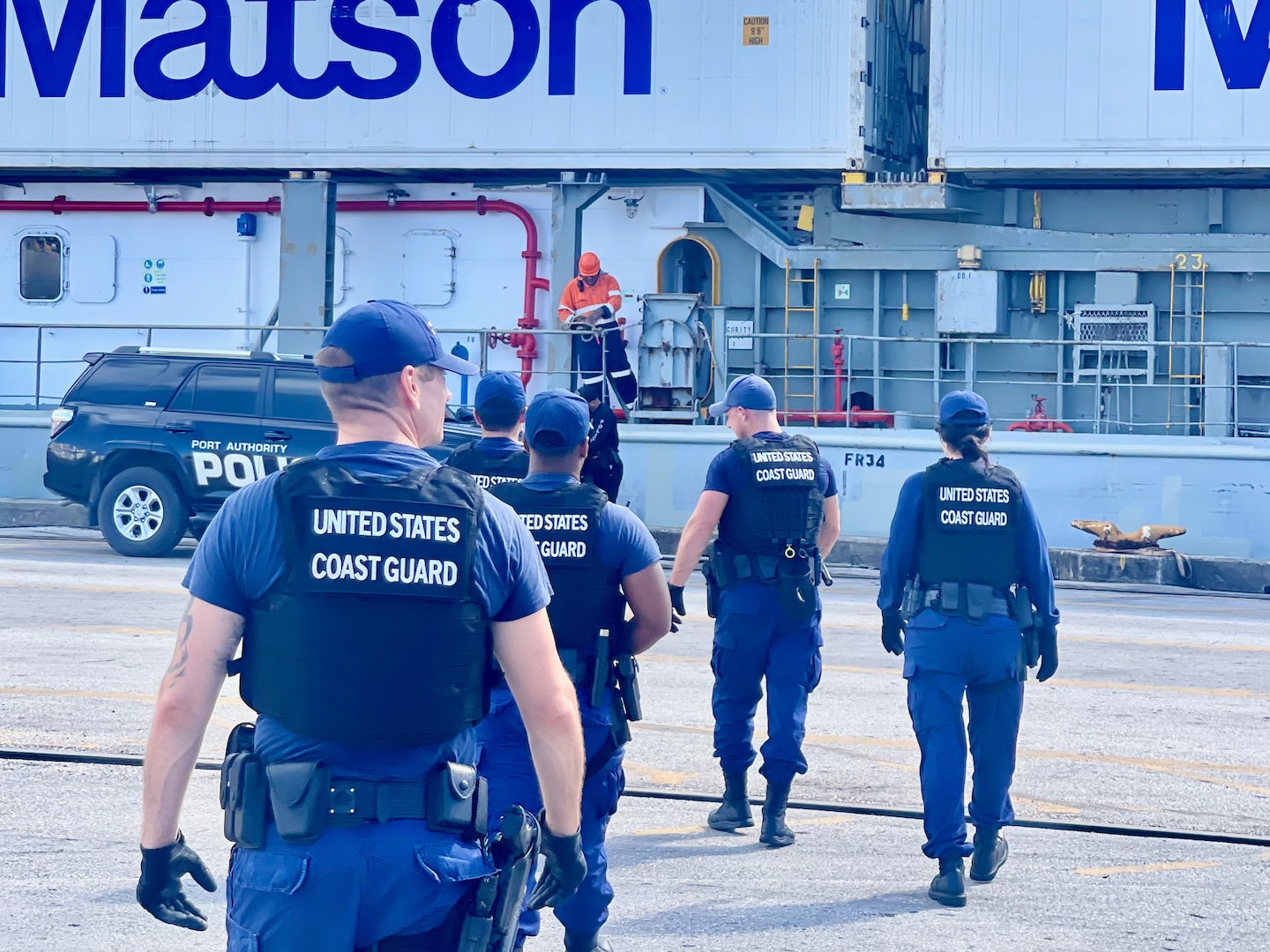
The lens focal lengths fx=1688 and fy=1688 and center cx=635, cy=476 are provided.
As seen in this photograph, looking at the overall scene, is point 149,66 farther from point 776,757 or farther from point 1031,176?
point 776,757

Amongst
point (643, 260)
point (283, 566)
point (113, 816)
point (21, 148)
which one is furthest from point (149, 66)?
point (283, 566)

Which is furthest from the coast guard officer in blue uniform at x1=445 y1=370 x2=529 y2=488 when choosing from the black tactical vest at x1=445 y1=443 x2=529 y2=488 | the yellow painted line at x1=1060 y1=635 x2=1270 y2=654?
the yellow painted line at x1=1060 y1=635 x2=1270 y2=654

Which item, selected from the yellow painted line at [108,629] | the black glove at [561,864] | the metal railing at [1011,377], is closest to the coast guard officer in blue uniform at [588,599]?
the black glove at [561,864]

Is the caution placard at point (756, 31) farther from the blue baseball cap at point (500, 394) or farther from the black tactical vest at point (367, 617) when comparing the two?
the black tactical vest at point (367, 617)

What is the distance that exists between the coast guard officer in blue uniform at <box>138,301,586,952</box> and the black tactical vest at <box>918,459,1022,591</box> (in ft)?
10.4

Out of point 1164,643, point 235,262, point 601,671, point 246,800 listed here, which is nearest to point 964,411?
point 601,671

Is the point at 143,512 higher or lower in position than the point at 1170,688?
higher

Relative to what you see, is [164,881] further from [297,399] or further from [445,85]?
[445,85]

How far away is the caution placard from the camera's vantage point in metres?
18.3

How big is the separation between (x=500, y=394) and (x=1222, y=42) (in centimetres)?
1330

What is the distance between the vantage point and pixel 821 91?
1811cm

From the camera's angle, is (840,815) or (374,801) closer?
(374,801)

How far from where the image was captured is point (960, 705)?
242 inches

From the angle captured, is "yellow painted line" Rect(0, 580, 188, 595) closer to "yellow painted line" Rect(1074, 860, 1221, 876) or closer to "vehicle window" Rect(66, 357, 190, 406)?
"vehicle window" Rect(66, 357, 190, 406)
